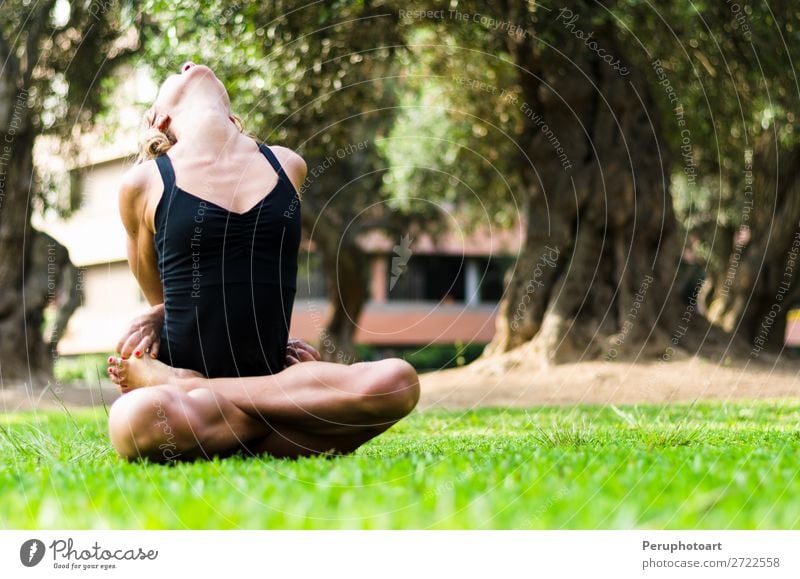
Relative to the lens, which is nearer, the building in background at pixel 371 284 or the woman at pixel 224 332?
the woman at pixel 224 332

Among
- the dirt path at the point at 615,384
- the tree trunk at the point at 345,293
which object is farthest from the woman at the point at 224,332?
the tree trunk at the point at 345,293

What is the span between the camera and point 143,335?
166 inches

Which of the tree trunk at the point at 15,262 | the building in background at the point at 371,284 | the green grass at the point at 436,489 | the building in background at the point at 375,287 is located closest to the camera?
the green grass at the point at 436,489

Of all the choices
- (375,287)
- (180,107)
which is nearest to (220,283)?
(180,107)

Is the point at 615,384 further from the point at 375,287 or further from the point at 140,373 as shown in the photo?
the point at 375,287

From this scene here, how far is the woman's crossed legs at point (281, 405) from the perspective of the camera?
3.93 metres

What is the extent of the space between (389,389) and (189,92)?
1769 millimetres

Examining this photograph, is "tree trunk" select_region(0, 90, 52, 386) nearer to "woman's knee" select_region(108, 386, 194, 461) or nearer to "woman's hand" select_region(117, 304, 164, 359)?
"woman's hand" select_region(117, 304, 164, 359)

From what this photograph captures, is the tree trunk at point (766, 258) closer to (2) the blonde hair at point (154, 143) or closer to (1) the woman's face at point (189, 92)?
(1) the woman's face at point (189, 92)

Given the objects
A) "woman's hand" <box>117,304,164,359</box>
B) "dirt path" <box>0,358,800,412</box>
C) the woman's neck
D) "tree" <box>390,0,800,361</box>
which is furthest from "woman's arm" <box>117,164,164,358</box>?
"tree" <box>390,0,800,361</box>

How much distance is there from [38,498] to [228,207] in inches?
58.4

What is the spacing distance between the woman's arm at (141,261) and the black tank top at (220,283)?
0.07 metres
